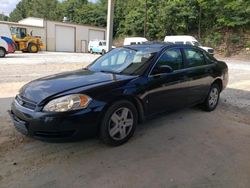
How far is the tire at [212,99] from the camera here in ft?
19.1

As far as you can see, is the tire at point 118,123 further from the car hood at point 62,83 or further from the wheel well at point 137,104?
the car hood at point 62,83

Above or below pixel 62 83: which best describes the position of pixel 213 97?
below

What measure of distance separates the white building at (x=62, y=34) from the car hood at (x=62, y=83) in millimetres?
31476

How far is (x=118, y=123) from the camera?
12.8 feet

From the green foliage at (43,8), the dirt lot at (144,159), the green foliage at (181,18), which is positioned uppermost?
the green foliage at (43,8)

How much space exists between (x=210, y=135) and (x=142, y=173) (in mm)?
1750

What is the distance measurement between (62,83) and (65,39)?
113 ft

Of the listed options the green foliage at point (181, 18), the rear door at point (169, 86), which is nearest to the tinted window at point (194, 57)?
the rear door at point (169, 86)

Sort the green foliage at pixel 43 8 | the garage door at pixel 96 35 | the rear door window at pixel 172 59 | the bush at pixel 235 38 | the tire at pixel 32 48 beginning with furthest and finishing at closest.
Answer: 1. the green foliage at pixel 43 8
2. the garage door at pixel 96 35
3. the bush at pixel 235 38
4. the tire at pixel 32 48
5. the rear door window at pixel 172 59

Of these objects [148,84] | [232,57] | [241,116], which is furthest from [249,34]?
[148,84]

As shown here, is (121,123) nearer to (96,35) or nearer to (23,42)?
(23,42)

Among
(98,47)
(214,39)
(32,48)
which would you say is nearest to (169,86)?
(32,48)

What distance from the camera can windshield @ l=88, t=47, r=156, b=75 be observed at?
4.41 m

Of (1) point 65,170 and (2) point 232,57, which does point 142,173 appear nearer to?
(1) point 65,170
